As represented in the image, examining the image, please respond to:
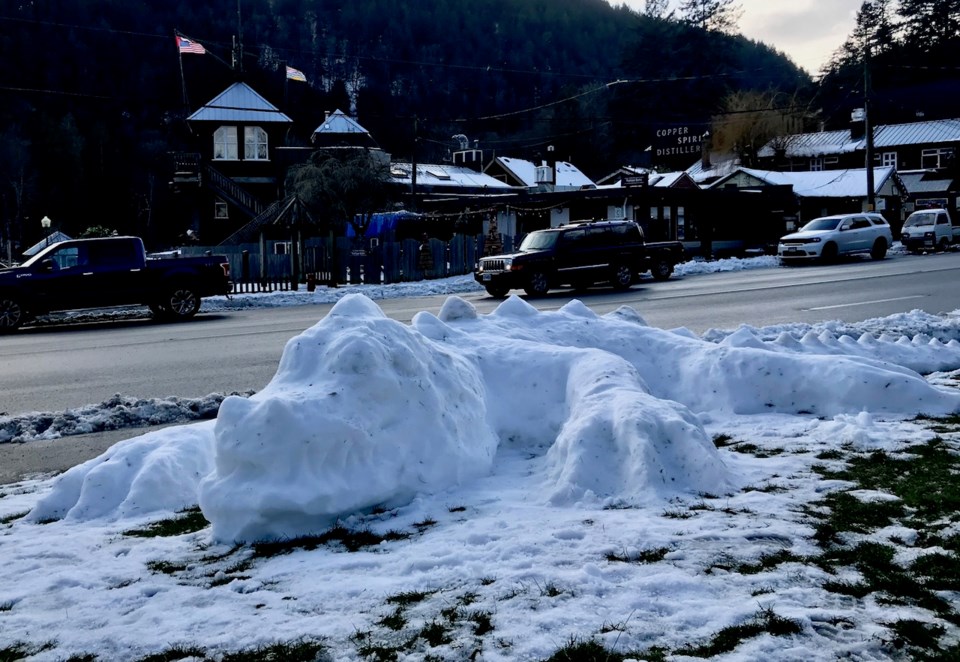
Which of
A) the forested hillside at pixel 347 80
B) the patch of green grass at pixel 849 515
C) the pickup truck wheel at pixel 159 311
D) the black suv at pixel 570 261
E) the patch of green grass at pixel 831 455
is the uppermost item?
the forested hillside at pixel 347 80

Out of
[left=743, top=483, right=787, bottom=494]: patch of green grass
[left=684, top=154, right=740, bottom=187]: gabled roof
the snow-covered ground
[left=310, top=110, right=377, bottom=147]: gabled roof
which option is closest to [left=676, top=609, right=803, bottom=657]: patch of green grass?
the snow-covered ground

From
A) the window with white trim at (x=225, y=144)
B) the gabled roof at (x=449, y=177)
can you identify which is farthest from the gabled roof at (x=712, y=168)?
the window with white trim at (x=225, y=144)

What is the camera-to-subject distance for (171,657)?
3238mm

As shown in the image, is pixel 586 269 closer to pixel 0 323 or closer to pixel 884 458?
pixel 0 323

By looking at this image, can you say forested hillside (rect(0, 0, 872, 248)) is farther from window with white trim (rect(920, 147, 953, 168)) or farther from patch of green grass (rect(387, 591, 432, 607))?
patch of green grass (rect(387, 591, 432, 607))

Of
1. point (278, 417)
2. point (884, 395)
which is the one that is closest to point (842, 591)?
point (278, 417)

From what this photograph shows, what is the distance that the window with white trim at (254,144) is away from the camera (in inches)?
2112

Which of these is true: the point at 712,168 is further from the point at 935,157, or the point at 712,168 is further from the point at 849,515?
the point at 849,515

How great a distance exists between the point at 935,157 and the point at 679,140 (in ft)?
70.6

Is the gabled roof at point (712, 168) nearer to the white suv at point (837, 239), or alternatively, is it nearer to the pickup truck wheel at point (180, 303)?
the white suv at point (837, 239)

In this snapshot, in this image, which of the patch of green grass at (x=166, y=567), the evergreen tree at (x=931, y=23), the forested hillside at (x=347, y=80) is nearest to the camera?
the patch of green grass at (x=166, y=567)

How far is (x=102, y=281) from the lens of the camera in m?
20.5

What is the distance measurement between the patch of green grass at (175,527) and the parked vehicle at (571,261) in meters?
18.9

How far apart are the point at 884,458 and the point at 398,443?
3.19 meters
